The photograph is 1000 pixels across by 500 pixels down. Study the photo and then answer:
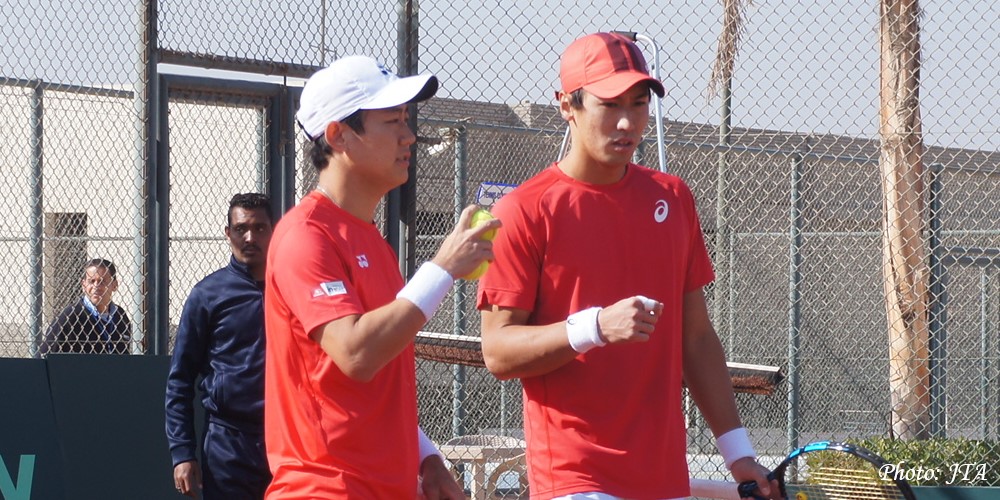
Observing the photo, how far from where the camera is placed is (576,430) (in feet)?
10.2

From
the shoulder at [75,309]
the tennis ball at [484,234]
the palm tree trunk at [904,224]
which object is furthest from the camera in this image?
the palm tree trunk at [904,224]

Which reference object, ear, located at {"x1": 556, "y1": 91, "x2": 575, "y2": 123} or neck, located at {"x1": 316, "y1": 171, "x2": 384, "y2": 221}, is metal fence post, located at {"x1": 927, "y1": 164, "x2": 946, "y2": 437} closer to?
ear, located at {"x1": 556, "y1": 91, "x2": 575, "y2": 123}

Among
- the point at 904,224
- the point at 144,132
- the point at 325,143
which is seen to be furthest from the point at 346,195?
the point at 904,224

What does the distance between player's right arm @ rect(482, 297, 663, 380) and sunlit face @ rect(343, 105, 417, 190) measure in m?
0.47

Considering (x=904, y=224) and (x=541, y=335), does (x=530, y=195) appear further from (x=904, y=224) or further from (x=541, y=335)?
(x=904, y=224)

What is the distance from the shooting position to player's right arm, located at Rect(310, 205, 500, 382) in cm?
260

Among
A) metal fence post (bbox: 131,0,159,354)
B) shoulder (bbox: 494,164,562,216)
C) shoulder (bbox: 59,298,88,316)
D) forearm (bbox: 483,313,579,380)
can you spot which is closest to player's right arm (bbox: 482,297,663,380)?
forearm (bbox: 483,313,579,380)

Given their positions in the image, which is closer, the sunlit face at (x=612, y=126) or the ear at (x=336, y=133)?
the ear at (x=336, y=133)

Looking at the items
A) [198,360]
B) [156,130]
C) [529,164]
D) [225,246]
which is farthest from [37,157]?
[529,164]

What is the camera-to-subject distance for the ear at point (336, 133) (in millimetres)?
2906

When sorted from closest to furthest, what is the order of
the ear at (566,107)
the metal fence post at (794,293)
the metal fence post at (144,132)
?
the ear at (566,107), the metal fence post at (144,132), the metal fence post at (794,293)

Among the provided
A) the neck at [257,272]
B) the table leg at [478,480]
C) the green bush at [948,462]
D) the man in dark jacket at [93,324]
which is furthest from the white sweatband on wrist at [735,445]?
the green bush at [948,462]

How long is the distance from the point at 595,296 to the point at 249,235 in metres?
2.38

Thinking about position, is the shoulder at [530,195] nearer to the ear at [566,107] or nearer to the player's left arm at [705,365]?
the ear at [566,107]
